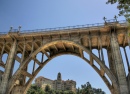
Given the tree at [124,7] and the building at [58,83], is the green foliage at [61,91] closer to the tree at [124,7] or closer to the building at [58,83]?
the building at [58,83]

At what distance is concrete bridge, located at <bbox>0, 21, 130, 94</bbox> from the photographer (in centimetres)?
2376

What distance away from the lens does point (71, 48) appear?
3266 cm

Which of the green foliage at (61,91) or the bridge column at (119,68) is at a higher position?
the green foliage at (61,91)

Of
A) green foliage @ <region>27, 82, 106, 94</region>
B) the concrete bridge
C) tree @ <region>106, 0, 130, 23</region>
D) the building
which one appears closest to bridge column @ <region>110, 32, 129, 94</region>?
the concrete bridge

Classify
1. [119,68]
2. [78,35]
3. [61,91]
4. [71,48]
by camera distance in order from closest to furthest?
1. [119,68]
2. [78,35]
3. [71,48]
4. [61,91]

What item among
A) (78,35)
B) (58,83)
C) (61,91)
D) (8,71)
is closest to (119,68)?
(78,35)

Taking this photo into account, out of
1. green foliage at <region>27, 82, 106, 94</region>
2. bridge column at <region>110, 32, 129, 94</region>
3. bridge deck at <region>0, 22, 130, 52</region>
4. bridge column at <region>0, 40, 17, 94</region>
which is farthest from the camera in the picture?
green foliage at <region>27, 82, 106, 94</region>

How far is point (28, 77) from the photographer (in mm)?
30125

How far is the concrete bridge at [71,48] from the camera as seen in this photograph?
23759 mm

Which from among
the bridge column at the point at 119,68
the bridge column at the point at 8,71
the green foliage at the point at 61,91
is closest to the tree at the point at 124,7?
the bridge column at the point at 119,68

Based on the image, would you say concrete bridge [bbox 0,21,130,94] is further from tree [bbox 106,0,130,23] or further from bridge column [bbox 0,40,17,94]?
tree [bbox 106,0,130,23]

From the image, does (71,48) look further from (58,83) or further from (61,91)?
(58,83)

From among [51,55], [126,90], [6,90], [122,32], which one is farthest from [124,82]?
[6,90]

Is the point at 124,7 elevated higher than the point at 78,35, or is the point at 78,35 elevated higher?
the point at 78,35
